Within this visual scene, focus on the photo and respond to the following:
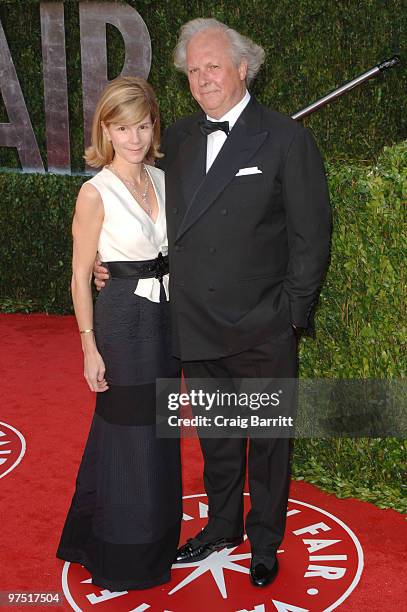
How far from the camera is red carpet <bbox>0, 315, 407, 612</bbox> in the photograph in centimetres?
365

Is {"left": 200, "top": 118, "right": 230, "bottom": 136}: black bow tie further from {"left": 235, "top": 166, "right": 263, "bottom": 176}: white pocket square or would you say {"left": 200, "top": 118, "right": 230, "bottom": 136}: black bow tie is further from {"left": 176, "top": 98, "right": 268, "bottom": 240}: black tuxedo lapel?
{"left": 235, "top": 166, "right": 263, "bottom": 176}: white pocket square

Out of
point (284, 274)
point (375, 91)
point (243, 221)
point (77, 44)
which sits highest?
point (77, 44)

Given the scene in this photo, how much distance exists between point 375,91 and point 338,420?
12.9ft

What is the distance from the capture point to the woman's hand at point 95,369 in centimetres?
358

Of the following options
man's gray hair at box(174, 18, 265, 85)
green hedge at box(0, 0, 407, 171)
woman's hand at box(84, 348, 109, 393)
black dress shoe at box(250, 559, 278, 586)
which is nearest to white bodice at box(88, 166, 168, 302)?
woman's hand at box(84, 348, 109, 393)

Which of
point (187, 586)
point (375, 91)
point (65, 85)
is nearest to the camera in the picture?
point (187, 586)

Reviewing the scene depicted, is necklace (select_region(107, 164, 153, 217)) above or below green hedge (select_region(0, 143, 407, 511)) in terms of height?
above

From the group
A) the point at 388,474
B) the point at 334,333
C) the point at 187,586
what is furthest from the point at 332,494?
the point at 187,586

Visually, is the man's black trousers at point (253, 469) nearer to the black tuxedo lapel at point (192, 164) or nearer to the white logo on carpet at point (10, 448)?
the black tuxedo lapel at point (192, 164)

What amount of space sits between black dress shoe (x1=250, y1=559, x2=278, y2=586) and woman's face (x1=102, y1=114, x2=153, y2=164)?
6.17ft

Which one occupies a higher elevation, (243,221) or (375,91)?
(375,91)

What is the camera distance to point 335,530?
4.24 m

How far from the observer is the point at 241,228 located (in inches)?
137

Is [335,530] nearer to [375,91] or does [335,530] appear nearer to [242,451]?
[242,451]
